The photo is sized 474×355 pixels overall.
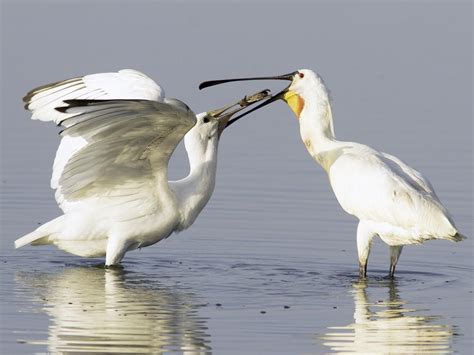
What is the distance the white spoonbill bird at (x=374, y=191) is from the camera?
15820 millimetres

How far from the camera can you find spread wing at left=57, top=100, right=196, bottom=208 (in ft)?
47.6

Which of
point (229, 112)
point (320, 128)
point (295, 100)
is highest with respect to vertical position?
point (295, 100)

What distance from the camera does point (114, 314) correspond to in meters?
Result: 14.0

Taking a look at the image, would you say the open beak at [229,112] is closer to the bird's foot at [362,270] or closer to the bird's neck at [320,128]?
the bird's neck at [320,128]

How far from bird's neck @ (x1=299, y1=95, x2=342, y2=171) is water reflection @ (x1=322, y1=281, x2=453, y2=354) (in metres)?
2.79

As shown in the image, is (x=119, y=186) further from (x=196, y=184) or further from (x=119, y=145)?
(x=119, y=145)

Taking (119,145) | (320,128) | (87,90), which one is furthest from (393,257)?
(87,90)

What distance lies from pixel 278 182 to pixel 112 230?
5316 mm

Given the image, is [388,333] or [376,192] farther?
[376,192]

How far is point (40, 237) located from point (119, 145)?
1.62 metres

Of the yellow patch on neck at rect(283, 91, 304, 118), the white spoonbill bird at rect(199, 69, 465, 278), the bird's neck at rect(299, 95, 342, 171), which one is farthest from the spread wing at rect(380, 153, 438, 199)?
the yellow patch on neck at rect(283, 91, 304, 118)

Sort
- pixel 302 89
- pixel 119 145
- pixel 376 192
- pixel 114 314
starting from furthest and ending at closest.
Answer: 1. pixel 302 89
2. pixel 376 192
3. pixel 119 145
4. pixel 114 314

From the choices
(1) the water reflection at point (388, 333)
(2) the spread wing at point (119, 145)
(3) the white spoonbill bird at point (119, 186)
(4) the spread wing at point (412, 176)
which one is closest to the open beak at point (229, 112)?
(3) the white spoonbill bird at point (119, 186)

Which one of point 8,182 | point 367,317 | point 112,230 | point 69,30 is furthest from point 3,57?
point 367,317
